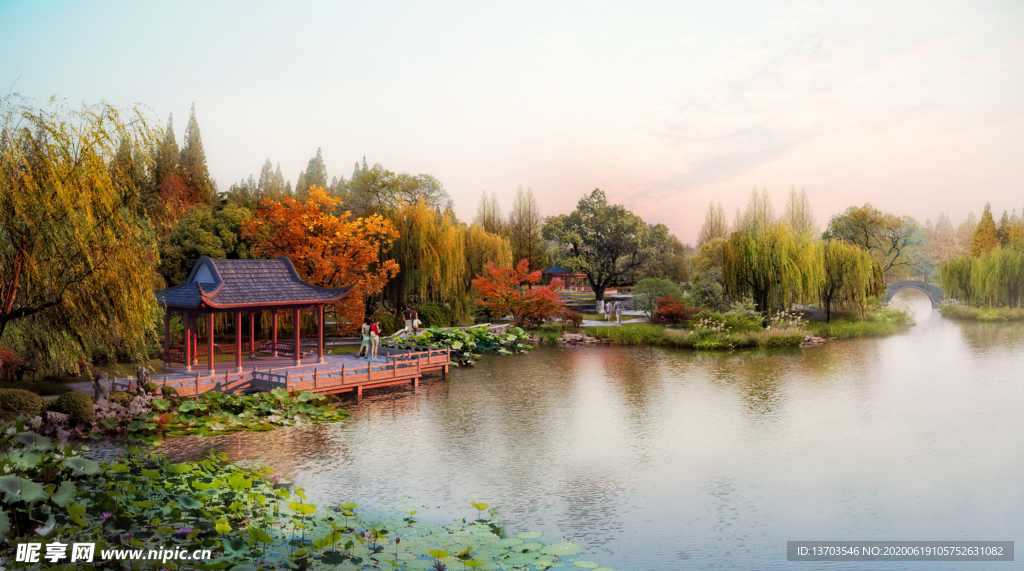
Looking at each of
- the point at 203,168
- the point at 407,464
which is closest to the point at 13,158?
the point at 407,464

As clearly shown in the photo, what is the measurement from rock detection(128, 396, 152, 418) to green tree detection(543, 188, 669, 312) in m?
28.1

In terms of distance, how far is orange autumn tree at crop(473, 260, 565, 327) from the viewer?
103 feet

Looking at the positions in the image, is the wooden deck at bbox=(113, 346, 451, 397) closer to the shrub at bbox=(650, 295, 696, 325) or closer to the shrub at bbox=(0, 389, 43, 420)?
the shrub at bbox=(0, 389, 43, 420)

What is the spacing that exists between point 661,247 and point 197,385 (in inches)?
1241

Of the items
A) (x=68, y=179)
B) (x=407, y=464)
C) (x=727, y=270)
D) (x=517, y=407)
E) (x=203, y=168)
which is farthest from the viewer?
(x=203, y=168)

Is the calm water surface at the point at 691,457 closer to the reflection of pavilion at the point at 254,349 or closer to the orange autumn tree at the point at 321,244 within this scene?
the reflection of pavilion at the point at 254,349

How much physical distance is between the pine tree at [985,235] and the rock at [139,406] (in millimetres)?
56212

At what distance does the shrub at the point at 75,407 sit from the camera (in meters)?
12.5

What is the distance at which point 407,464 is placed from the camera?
12.0m

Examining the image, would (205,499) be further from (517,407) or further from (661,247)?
(661,247)

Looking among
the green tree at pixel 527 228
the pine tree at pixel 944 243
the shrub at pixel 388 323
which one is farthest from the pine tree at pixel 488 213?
the pine tree at pixel 944 243

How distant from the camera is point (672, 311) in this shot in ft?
109

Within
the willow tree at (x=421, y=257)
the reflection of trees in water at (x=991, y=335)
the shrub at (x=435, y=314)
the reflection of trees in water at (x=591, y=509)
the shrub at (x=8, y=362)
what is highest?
the willow tree at (x=421, y=257)

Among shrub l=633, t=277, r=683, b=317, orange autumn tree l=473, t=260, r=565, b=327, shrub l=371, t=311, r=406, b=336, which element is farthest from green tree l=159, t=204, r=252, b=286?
shrub l=633, t=277, r=683, b=317
